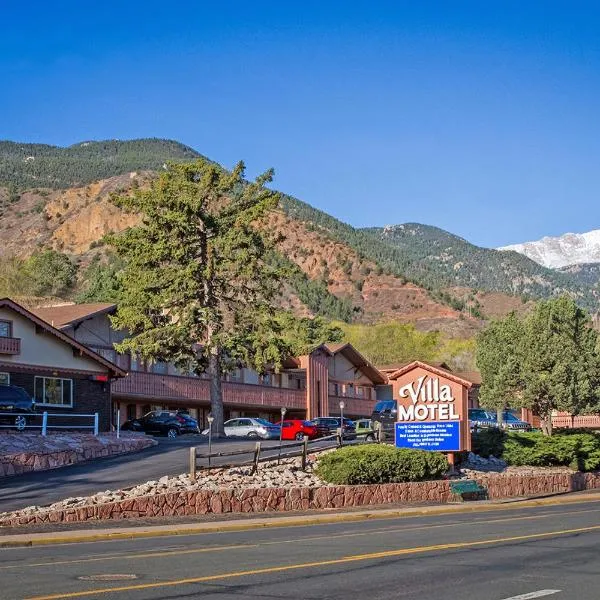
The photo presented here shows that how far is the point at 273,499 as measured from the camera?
2958 centimetres

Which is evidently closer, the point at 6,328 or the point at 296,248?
the point at 6,328

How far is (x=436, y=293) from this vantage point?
533 feet

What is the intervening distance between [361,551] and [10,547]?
740cm

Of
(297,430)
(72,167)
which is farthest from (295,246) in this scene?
(297,430)

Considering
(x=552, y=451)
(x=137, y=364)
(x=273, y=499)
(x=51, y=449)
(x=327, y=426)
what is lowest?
(x=273, y=499)

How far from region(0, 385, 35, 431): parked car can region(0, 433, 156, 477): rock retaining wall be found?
3891 millimetres

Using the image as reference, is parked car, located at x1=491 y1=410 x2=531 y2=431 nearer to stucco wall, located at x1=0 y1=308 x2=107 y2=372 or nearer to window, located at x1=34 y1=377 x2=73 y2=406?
window, located at x1=34 y1=377 x2=73 y2=406

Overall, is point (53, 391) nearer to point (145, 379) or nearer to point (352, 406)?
point (145, 379)

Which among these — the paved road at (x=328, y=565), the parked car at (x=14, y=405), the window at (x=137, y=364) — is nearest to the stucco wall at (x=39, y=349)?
the parked car at (x=14, y=405)

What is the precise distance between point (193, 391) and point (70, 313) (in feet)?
35.7

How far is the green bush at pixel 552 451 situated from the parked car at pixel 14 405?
19.3m

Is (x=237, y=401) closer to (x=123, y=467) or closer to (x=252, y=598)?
(x=123, y=467)

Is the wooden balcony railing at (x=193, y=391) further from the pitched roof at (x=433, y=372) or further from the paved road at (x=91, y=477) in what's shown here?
the pitched roof at (x=433, y=372)

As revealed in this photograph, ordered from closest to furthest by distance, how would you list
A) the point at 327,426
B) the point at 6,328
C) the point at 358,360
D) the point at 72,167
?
1. the point at 6,328
2. the point at 327,426
3. the point at 358,360
4. the point at 72,167
